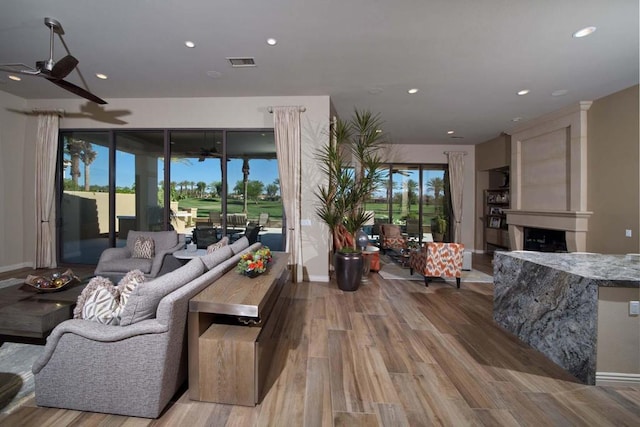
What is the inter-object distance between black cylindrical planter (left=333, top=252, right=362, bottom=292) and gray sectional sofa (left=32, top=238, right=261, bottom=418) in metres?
2.72

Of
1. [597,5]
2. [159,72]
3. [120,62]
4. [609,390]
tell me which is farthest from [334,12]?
[609,390]

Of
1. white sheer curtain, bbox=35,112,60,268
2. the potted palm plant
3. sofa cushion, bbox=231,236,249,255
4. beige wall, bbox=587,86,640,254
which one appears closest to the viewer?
sofa cushion, bbox=231,236,249,255

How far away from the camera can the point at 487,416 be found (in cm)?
173

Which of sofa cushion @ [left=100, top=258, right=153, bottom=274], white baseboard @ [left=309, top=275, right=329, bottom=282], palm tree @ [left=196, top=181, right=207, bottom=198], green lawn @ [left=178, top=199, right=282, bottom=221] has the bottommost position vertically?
white baseboard @ [left=309, top=275, right=329, bottom=282]

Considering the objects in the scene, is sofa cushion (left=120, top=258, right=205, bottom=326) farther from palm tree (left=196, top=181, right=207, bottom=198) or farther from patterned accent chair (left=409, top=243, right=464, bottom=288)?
patterned accent chair (left=409, top=243, right=464, bottom=288)

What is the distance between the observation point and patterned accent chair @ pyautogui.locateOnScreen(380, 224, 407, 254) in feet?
22.1

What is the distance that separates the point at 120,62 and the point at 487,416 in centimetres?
559

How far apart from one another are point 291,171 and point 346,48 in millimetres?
2092

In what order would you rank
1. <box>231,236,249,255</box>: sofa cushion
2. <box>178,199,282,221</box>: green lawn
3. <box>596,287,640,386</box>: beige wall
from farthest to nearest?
1. <box>178,199,282,221</box>: green lawn
2. <box>231,236,249,255</box>: sofa cushion
3. <box>596,287,640,386</box>: beige wall

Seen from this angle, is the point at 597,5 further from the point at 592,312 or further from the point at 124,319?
the point at 124,319

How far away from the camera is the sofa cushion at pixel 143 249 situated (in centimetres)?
418

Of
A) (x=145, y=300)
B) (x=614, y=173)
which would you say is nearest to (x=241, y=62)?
(x=145, y=300)

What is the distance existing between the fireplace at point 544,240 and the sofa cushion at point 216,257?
640 cm

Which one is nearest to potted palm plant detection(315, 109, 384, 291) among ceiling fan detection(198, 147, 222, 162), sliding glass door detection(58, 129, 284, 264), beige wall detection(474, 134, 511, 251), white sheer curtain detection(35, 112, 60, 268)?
sliding glass door detection(58, 129, 284, 264)
